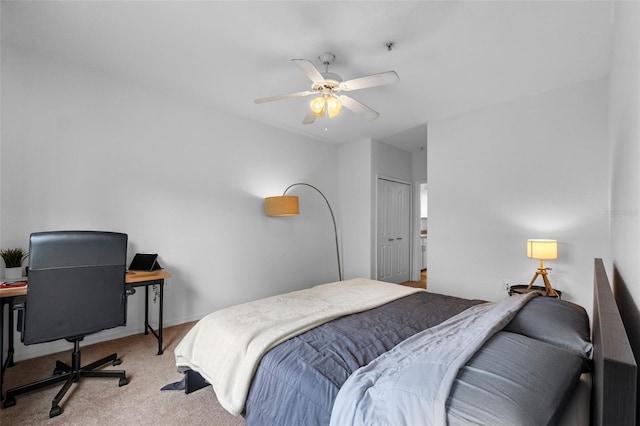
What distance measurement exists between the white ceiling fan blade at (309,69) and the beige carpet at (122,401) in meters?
2.34

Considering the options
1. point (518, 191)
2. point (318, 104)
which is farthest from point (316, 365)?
point (518, 191)

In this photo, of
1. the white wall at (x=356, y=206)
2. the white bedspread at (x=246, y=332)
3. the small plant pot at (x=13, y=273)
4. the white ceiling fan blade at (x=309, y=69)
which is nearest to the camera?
the white bedspread at (x=246, y=332)

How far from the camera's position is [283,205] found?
384 centimetres

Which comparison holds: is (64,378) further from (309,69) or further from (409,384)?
Answer: (309,69)

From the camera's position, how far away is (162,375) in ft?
7.34

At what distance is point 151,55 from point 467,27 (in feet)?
8.60

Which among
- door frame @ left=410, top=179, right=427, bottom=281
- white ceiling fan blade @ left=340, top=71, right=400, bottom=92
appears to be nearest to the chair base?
white ceiling fan blade @ left=340, top=71, right=400, bottom=92

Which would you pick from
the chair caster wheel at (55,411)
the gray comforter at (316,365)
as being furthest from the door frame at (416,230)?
the chair caster wheel at (55,411)

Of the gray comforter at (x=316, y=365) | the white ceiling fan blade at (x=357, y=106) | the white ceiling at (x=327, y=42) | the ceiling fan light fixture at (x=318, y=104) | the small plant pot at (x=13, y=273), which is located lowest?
the gray comforter at (x=316, y=365)

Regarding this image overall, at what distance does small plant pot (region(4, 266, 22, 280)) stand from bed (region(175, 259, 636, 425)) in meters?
1.63

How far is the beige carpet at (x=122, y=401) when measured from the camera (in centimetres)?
174

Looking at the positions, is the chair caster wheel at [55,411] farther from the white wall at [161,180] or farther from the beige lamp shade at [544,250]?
the beige lamp shade at [544,250]

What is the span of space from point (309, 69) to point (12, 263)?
2.81 metres

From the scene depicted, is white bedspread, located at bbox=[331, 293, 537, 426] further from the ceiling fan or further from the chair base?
the chair base
